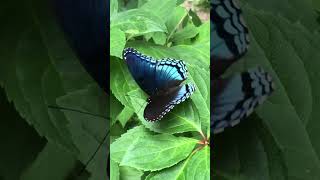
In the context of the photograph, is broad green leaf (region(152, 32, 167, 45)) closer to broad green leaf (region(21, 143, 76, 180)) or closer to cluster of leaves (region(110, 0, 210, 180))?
cluster of leaves (region(110, 0, 210, 180))

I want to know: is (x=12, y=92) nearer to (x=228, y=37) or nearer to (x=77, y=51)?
(x=77, y=51)

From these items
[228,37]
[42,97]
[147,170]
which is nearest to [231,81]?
[228,37]

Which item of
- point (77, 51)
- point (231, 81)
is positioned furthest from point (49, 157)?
point (231, 81)

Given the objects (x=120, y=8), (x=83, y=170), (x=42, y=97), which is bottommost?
(x=83, y=170)

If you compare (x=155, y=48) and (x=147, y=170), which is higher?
(x=155, y=48)

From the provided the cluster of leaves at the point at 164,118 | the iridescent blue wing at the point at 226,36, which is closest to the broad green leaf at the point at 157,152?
the cluster of leaves at the point at 164,118

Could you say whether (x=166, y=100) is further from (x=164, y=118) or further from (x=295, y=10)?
(x=295, y=10)
